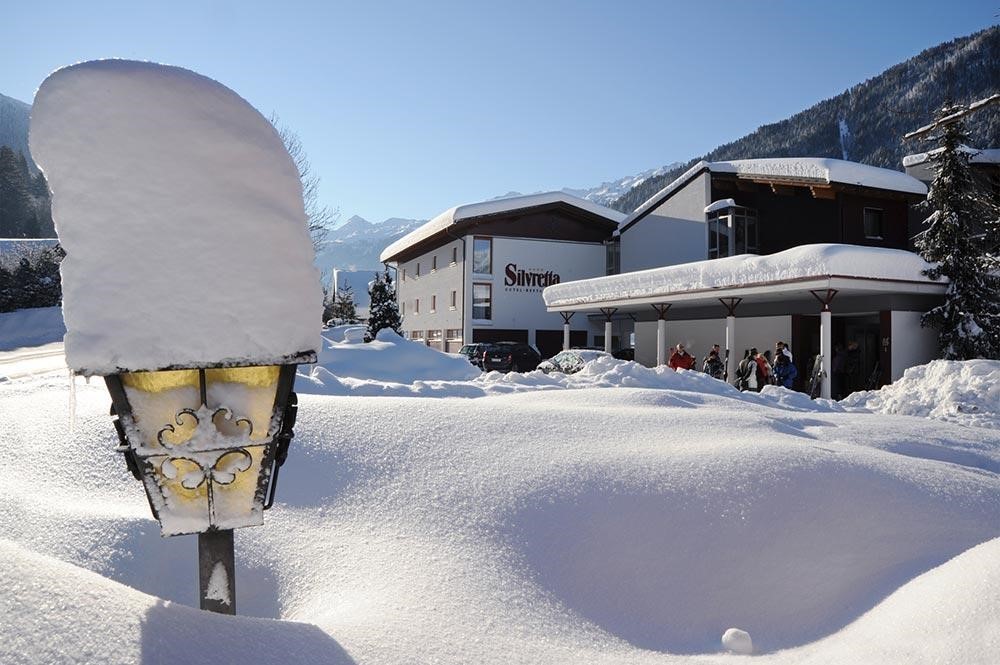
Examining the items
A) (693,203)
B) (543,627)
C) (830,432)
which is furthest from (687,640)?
(693,203)

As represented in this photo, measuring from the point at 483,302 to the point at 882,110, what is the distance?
8635cm

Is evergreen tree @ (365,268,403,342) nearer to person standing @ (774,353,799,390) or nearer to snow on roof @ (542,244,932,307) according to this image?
snow on roof @ (542,244,932,307)

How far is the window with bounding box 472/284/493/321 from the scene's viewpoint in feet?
99.9

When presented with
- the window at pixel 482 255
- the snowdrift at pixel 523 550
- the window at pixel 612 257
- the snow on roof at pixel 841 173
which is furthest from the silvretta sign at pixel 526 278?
the snowdrift at pixel 523 550

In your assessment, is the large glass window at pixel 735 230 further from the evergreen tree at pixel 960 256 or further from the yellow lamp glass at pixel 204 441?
the yellow lamp glass at pixel 204 441

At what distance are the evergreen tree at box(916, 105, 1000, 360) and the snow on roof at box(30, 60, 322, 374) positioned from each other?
17.8m

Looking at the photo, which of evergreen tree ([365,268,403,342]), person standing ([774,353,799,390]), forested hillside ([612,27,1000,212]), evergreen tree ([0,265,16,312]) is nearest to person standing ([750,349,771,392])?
person standing ([774,353,799,390])

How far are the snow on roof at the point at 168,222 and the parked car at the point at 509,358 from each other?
22260 mm

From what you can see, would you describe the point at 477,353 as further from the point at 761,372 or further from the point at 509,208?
the point at 761,372

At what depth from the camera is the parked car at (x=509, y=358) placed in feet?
80.9

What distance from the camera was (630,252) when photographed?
2986 centimetres

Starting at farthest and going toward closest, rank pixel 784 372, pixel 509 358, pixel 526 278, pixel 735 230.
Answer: pixel 526 278 → pixel 509 358 → pixel 735 230 → pixel 784 372

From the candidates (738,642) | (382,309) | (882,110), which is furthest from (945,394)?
(882,110)

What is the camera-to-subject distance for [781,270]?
15.3m
